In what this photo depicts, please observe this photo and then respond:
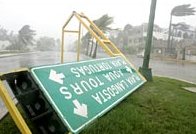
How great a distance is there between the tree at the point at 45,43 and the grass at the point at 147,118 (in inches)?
3094

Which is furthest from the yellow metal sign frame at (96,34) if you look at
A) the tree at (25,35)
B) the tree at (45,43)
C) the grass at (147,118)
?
the tree at (45,43)

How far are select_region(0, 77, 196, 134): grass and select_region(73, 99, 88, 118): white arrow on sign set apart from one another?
0.19 meters

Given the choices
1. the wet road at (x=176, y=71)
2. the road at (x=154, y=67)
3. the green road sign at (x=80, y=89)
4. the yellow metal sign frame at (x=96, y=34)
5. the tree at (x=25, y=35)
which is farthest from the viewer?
the tree at (x=25, y=35)

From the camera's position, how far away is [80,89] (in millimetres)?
4266

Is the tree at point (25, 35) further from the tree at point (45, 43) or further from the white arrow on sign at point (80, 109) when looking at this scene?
the white arrow on sign at point (80, 109)

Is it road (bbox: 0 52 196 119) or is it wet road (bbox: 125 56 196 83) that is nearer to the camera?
wet road (bbox: 125 56 196 83)

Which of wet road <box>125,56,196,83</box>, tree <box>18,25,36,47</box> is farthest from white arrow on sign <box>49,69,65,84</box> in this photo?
tree <box>18,25,36,47</box>

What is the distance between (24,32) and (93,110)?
54.0 metres

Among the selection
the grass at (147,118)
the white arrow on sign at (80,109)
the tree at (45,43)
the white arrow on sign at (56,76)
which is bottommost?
the tree at (45,43)

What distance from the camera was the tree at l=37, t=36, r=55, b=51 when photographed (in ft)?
280

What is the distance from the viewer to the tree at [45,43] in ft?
280

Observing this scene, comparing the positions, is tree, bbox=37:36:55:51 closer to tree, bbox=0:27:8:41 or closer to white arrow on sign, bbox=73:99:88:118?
tree, bbox=0:27:8:41

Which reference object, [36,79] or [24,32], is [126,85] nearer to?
[36,79]

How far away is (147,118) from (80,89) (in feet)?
4.02
